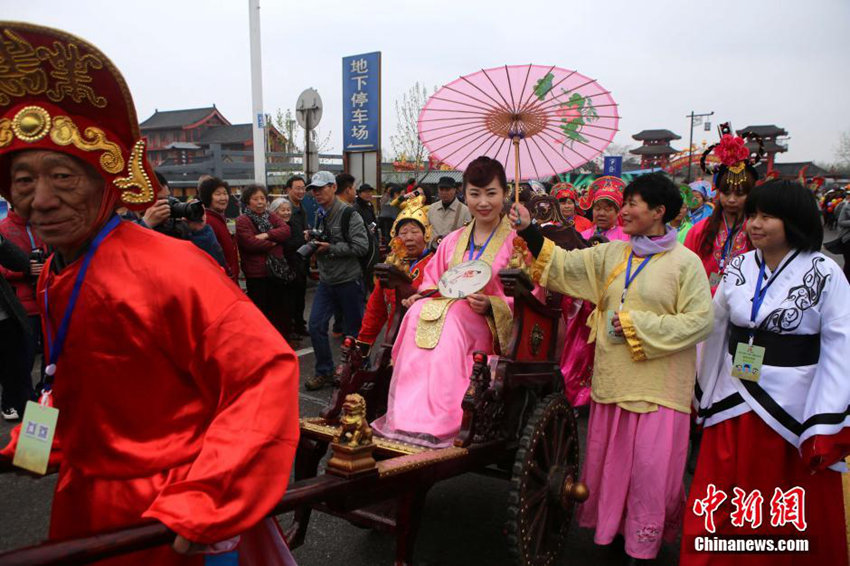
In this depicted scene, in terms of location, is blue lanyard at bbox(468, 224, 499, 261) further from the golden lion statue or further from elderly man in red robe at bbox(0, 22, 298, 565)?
elderly man in red robe at bbox(0, 22, 298, 565)

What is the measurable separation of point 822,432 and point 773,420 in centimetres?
20

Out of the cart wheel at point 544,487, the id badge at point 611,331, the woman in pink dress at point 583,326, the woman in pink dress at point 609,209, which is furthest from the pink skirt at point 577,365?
the id badge at point 611,331

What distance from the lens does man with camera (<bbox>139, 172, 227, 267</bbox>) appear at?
408 cm

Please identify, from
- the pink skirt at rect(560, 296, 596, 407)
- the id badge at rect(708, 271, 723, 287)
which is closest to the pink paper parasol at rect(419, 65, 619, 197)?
the id badge at rect(708, 271, 723, 287)

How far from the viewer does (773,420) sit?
265 centimetres

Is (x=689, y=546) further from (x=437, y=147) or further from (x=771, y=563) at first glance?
(x=437, y=147)

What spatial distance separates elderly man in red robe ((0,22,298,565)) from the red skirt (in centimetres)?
220

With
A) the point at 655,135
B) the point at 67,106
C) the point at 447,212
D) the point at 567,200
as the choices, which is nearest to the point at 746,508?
the point at 67,106

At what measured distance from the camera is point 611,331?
120 inches

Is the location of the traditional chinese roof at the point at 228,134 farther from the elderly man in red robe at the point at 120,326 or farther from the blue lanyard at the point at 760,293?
the elderly man in red robe at the point at 120,326

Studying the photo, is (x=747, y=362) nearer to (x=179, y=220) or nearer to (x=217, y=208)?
(x=179, y=220)

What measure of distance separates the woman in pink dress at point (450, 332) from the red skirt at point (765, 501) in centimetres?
115

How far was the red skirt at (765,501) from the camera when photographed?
2.66m

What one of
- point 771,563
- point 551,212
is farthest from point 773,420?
point 551,212
